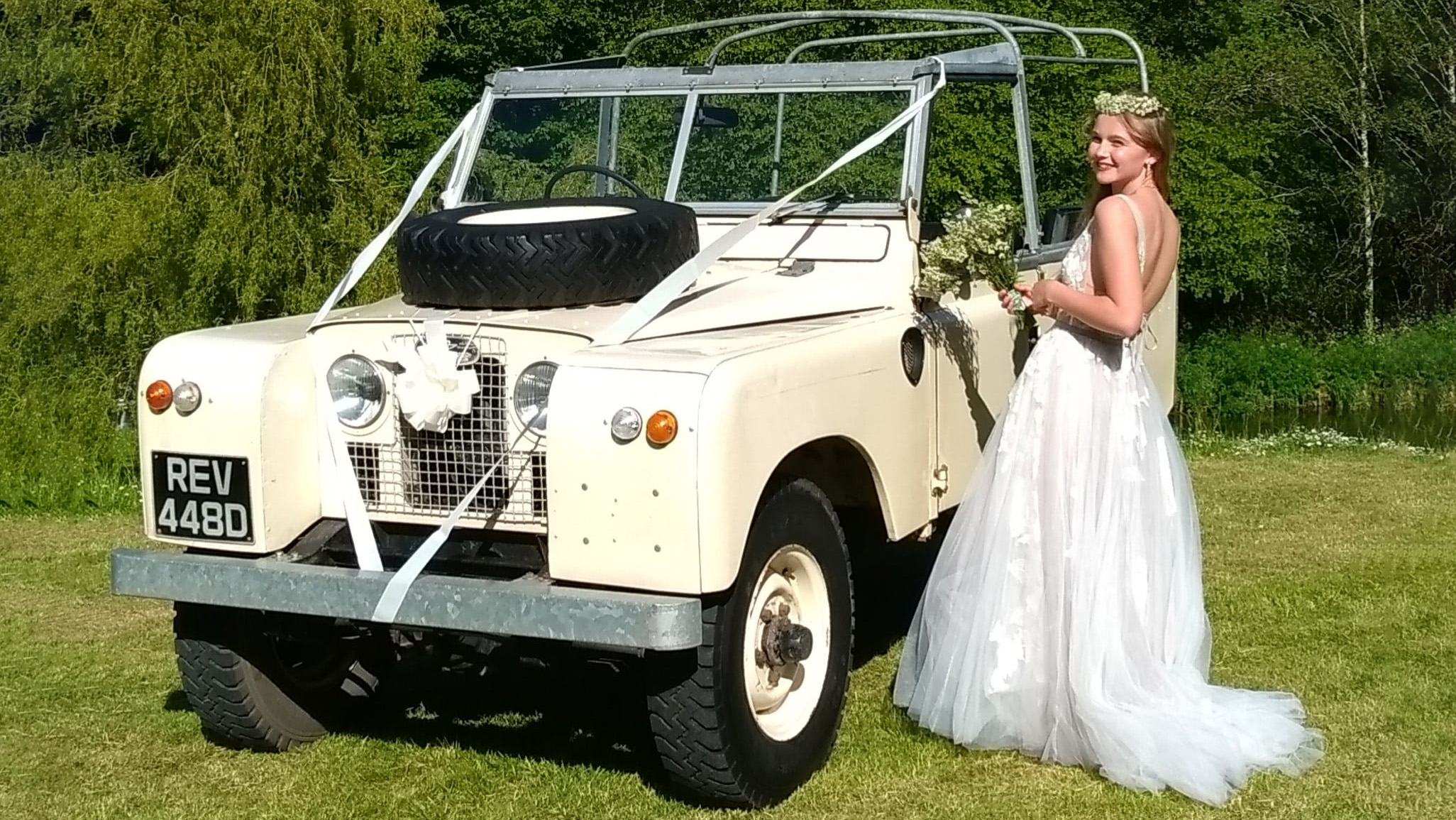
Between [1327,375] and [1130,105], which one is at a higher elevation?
[1130,105]

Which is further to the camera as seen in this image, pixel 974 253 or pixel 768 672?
pixel 974 253

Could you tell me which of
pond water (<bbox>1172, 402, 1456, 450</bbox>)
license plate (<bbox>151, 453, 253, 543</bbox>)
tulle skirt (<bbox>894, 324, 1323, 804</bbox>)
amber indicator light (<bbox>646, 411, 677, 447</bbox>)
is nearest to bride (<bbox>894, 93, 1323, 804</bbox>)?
tulle skirt (<bbox>894, 324, 1323, 804</bbox>)

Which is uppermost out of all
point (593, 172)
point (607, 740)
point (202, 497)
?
point (593, 172)

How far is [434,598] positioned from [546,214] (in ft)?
4.96

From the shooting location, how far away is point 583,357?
12.7 feet

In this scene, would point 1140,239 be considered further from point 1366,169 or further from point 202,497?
point 1366,169

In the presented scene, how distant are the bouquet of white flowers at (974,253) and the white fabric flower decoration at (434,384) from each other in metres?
1.58

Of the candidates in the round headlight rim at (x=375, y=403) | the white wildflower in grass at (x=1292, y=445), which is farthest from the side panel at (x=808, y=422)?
the white wildflower in grass at (x=1292, y=445)

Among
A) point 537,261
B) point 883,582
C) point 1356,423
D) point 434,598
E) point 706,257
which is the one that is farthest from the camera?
point 1356,423

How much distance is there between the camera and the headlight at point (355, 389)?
4301 millimetres

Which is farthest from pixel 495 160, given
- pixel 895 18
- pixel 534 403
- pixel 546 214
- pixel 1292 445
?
pixel 1292 445

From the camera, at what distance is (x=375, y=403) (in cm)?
431

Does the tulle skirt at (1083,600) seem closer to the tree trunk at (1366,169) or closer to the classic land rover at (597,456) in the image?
the classic land rover at (597,456)

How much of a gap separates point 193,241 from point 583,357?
13905mm
